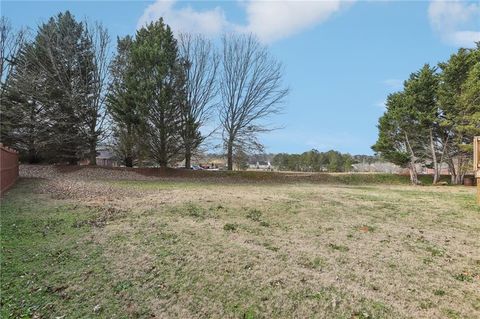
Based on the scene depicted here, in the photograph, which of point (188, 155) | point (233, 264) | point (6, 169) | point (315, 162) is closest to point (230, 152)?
point (188, 155)

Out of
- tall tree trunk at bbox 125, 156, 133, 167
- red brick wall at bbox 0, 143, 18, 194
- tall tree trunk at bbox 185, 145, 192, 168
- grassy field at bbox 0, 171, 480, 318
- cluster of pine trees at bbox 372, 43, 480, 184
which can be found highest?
cluster of pine trees at bbox 372, 43, 480, 184

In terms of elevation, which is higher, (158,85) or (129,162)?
(158,85)

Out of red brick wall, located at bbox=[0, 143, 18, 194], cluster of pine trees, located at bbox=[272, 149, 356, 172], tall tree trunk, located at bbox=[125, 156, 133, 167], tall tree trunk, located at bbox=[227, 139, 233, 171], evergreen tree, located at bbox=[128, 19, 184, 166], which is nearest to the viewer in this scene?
red brick wall, located at bbox=[0, 143, 18, 194]

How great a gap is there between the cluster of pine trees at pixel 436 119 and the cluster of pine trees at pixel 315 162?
458 inches

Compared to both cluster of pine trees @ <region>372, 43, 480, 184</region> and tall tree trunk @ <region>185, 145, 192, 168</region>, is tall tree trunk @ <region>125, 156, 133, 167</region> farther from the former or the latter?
cluster of pine trees @ <region>372, 43, 480, 184</region>

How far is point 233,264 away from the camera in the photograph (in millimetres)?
3863

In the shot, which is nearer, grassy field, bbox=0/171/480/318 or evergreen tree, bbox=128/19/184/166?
grassy field, bbox=0/171/480/318

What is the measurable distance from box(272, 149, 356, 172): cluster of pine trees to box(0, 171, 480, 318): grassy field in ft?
93.6

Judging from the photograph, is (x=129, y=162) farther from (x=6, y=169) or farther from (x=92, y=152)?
(x=6, y=169)

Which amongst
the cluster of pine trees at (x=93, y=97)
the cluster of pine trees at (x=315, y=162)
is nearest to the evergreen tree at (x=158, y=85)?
the cluster of pine trees at (x=93, y=97)

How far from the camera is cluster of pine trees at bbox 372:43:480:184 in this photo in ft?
62.1

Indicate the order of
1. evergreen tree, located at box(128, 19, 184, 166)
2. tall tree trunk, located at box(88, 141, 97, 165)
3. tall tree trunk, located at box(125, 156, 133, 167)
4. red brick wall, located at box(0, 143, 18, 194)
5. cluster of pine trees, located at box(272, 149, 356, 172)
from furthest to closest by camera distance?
cluster of pine trees, located at box(272, 149, 356, 172) → tall tree trunk, located at box(125, 156, 133, 167) → tall tree trunk, located at box(88, 141, 97, 165) → evergreen tree, located at box(128, 19, 184, 166) → red brick wall, located at box(0, 143, 18, 194)

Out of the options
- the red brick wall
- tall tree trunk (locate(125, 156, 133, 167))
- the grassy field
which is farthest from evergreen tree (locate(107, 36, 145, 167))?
the grassy field

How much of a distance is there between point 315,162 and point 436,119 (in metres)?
15.9
